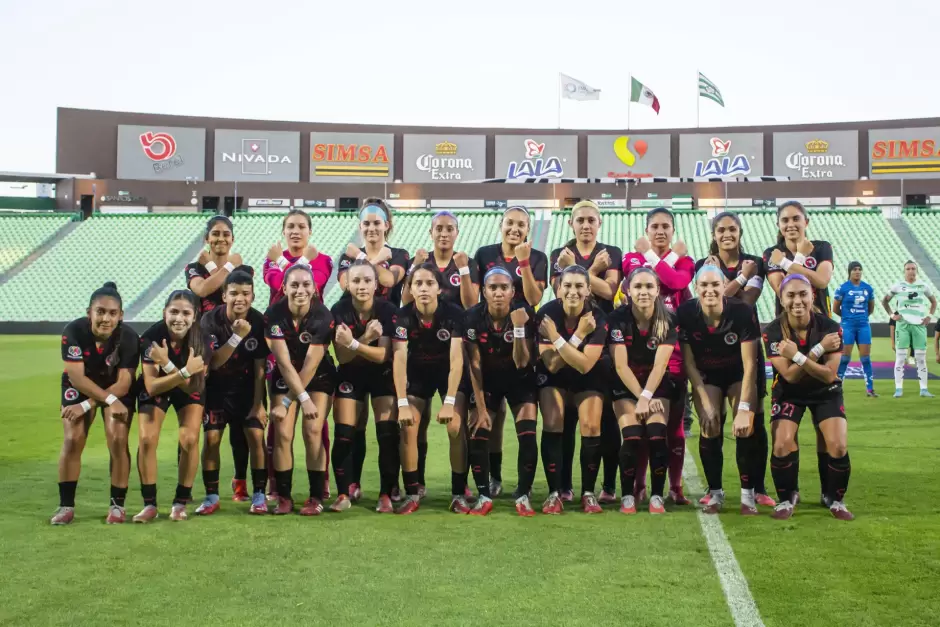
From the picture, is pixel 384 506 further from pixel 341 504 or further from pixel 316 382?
pixel 316 382

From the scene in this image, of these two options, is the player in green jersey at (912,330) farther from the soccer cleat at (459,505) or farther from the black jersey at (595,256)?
the soccer cleat at (459,505)

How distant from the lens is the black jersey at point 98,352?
257 inches

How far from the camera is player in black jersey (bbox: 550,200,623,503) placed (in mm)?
7270

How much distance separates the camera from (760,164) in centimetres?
4578

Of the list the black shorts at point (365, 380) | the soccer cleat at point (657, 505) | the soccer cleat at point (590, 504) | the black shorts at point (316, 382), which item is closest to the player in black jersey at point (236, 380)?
the black shorts at point (316, 382)

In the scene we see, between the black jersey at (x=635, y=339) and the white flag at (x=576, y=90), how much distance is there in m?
44.6

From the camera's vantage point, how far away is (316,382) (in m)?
7.05

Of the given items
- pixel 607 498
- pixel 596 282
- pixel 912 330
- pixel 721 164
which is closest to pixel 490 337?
pixel 596 282

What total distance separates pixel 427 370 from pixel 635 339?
1609 mm

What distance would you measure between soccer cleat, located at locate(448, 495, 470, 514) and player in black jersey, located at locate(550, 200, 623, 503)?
2.84 feet

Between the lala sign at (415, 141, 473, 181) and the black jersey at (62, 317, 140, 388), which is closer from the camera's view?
the black jersey at (62, 317, 140, 388)

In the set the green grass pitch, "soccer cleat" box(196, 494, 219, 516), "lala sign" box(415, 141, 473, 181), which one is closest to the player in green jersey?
the green grass pitch

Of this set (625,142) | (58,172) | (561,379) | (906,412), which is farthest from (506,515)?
(58,172)

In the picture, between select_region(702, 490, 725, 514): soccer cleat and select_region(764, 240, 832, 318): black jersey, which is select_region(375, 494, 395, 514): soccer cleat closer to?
select_region(702, 490, 725, 514): soccer cleat
